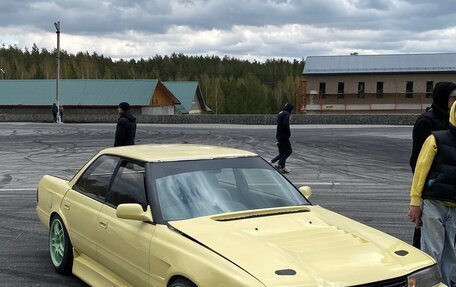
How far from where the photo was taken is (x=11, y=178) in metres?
12.4

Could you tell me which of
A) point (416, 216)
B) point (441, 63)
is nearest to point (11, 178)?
point (416, 216)

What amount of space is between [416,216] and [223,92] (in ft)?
368

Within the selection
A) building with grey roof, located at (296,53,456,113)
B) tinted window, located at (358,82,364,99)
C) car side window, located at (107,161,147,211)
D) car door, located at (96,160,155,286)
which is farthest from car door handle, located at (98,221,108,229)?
tinted window, located at (358,82,364,99)

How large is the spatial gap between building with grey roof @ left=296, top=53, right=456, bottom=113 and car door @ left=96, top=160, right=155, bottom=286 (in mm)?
48808

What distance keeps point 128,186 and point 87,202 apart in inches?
26.3

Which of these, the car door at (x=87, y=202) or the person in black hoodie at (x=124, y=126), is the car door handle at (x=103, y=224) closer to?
the car door at (x=87, y=202)

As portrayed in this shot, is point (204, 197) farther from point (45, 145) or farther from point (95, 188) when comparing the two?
point (45, 145)

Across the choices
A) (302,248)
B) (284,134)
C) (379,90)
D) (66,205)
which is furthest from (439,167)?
(379,90)

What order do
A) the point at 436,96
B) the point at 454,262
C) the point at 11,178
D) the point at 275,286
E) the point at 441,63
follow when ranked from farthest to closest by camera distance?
the point at 441,63 → the point at 11,178 → the point at 436,96 → the point at 454,262 → the point at 275,286

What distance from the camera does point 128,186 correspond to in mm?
4348

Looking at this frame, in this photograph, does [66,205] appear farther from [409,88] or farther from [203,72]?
[203,72]

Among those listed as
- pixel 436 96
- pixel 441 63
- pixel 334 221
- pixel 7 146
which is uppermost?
pixel 441 63

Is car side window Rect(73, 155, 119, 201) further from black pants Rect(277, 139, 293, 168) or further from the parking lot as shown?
black pants Rect(277, 139, 293, 168)

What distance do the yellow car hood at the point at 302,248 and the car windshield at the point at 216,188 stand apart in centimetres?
16
